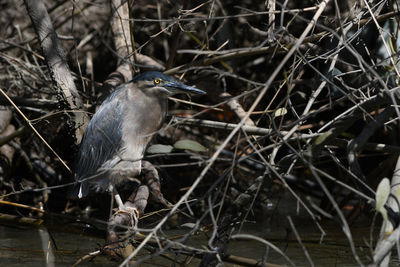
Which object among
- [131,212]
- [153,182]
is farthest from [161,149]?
[131,212]

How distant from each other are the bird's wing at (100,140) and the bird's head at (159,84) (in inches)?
6.3

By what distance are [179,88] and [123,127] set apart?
1.65 ft

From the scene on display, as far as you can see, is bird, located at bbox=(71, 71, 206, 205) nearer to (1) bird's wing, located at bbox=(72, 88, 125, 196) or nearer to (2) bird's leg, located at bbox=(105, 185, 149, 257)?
(1) bird's wing, located at bbox=(72, 88, 125, 196)

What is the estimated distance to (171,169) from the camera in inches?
207

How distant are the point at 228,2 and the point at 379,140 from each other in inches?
83.3

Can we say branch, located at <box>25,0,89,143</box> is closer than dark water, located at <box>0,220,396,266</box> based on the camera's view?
No

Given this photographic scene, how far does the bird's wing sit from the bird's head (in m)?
0.16

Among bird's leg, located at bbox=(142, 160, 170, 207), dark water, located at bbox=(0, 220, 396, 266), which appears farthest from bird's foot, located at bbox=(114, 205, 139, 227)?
dark water, located at bbox=(0, 220, 396, 266)

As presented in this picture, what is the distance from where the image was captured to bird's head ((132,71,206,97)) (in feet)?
13.1

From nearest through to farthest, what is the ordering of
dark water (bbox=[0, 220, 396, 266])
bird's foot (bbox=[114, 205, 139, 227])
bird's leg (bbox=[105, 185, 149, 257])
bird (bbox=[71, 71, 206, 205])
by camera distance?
bird's leg (bbox=[105, 185, 149, 257]), bird's foot (bbox=[114, 205, 139, 227]), dark water (bbox=[0, 220, 396, 266]), bird (bbox=[71, 71, 206, 205])

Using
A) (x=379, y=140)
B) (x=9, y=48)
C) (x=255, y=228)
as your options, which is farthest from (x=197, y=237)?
(x=9, y=48)

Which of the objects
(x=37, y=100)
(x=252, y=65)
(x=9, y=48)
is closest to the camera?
(x=37, y=100)

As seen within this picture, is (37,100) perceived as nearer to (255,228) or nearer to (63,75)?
(63,75)

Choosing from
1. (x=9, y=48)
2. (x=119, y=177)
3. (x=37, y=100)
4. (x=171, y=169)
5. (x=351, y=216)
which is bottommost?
(x=351, y=216)
